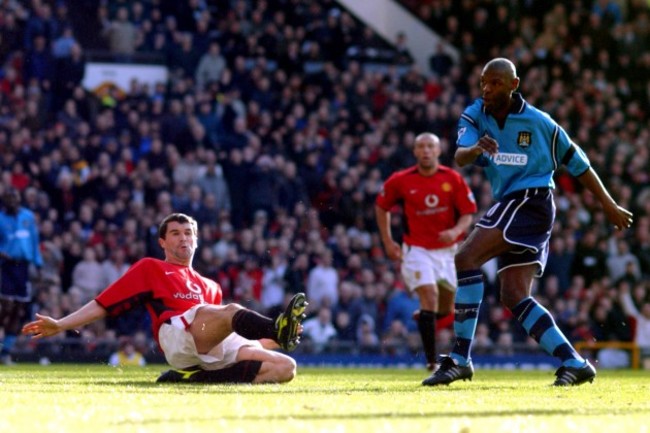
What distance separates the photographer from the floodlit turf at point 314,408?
6973 mm

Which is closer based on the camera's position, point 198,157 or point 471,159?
point 471,159

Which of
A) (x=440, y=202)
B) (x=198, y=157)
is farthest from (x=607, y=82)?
(x=440, y=202)

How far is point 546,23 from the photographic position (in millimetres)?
27188

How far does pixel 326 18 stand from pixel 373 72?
5.63 ft

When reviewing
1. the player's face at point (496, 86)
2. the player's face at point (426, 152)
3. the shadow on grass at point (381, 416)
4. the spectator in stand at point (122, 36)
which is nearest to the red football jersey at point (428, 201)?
the player's face at point (426, 152)

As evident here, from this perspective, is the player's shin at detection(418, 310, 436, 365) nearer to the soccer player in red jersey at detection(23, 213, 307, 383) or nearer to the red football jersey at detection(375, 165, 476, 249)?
the red football jersey at detection(375, 165, 476, 249)

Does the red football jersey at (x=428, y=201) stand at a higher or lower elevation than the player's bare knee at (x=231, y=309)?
higher

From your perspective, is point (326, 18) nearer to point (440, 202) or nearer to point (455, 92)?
point (455, 92)

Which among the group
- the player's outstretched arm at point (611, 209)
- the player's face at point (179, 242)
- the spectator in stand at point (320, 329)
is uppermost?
the player's outstretched arm at point (611, 209)

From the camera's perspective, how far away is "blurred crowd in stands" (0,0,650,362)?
66.6 ft

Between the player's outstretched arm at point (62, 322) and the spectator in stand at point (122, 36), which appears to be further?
the spectator in stand at point (122, 36)

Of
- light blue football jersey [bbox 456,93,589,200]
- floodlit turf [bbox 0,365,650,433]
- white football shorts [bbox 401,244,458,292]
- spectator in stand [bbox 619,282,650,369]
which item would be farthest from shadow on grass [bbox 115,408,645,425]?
spectator in stand [bbox 619,282,650,369]

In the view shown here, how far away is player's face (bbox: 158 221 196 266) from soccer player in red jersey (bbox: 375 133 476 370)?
4.12 meters

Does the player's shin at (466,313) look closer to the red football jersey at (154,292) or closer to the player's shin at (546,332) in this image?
the player's shin at (546,332)
